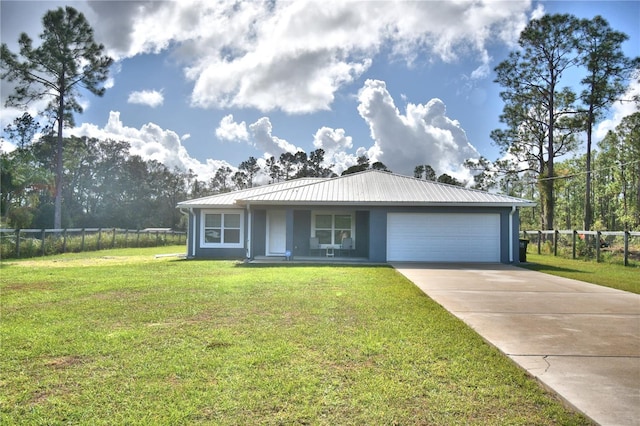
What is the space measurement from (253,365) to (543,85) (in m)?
30.3

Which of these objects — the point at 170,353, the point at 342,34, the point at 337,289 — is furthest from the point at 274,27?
the point at 170,353

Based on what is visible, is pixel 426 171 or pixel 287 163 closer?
pixel 426 171

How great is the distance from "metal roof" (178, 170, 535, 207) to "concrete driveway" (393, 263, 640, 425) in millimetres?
4951

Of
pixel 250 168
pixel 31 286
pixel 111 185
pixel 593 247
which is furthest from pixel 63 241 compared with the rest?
pixel 250 168

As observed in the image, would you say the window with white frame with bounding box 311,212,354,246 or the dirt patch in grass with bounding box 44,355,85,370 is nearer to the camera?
the dirt patch in grass with bounding box 44,355,85,370

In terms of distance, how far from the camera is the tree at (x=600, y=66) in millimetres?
25172

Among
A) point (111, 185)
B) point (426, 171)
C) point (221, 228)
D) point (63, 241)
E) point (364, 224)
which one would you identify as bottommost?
point (63, 241)

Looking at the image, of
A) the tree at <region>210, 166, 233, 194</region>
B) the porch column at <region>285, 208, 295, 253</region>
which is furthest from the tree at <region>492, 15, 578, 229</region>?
the tree at <region>210, 166, 233, 194</region>

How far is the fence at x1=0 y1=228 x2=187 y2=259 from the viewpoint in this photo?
17.6 m

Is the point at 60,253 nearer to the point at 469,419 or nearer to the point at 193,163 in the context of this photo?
the point at 469,419

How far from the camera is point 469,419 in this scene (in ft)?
9.94

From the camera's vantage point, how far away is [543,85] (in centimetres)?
2791

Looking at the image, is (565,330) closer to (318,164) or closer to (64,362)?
(64,362)

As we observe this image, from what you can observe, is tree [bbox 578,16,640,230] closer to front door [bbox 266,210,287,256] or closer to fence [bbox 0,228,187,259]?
front door [bbox 266,210,287,256]
